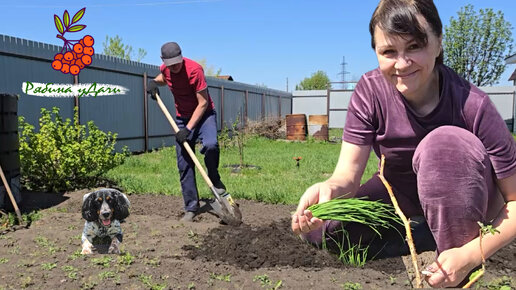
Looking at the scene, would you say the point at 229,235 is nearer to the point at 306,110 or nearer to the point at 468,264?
the point at 468,264

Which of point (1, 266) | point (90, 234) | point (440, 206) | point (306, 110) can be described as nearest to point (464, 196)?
point (440, 206)

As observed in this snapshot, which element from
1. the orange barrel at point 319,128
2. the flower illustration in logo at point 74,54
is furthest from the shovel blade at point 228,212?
the orange barrel at point 319,128

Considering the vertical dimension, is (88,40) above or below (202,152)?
above

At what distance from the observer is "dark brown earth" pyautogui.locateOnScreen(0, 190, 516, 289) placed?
85.8 inches

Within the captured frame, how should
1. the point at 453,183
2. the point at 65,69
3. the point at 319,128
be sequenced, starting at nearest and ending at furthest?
the point at 453,183 → the point at 65,69 → the point at 319,128

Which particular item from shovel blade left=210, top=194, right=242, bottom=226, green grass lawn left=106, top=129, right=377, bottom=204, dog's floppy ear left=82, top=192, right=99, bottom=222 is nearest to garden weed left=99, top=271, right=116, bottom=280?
dog's floppy ear left=82, top=192, right=99, bottom=222

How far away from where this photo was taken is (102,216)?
2.60m

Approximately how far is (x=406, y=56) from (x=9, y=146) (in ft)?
14.0

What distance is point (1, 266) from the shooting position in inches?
103

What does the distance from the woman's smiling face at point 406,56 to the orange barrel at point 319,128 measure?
1373cm

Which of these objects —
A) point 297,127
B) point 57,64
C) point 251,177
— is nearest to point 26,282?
point 251,177

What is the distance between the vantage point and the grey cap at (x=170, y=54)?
4324mm

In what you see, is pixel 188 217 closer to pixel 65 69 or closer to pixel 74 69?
pixel 65 69

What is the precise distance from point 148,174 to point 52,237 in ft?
12.9
